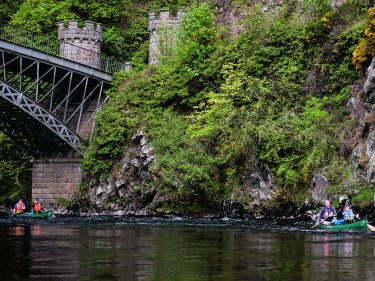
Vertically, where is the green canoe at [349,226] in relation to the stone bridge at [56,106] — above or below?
below

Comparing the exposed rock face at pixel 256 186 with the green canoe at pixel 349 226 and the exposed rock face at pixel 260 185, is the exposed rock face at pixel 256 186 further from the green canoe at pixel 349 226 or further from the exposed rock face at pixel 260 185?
the green canoe at pixel 349 226

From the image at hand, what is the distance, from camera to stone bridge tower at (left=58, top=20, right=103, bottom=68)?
59.2m

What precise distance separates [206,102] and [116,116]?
5922 mm

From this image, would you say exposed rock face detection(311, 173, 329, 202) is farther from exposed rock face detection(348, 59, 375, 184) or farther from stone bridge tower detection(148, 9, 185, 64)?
stone bridge tower detection(148, 9, 185, 64)

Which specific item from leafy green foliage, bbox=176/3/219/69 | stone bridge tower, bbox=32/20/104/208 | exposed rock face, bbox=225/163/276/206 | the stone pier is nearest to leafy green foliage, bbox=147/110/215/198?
exposed rock face, bbox=225/163/276/206

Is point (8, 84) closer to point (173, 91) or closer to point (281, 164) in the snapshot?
point (173, 91)

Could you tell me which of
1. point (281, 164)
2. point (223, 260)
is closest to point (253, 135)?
point (281, 164)

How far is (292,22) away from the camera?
169ft

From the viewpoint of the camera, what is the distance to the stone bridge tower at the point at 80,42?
59156mm

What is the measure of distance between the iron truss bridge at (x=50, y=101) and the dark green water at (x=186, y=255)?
20.4 metres

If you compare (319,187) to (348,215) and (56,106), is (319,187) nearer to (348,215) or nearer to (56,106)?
(348,215)

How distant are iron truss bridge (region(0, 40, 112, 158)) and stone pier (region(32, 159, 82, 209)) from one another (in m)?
0.96

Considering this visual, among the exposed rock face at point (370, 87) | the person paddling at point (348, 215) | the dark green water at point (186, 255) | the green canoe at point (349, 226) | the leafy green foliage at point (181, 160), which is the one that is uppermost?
the exposed rock face at point (370, 87)

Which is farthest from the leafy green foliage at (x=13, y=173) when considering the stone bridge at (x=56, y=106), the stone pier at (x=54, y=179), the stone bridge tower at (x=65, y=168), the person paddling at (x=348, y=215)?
the person paddling at (x=348, y=215)
